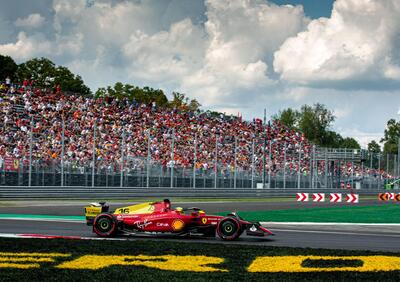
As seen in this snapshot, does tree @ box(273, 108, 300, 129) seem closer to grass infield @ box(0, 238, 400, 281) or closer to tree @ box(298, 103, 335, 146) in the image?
tree @ box(298, 103, 335, 146)

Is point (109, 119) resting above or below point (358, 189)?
above

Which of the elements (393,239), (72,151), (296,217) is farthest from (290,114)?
(393,239)

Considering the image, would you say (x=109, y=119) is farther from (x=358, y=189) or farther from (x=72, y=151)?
(x=358, y=189)

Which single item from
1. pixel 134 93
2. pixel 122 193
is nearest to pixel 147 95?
pixel 134 93

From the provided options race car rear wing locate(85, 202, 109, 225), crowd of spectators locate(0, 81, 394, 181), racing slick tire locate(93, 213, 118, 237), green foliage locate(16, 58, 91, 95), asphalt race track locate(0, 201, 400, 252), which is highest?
green foliage locate(16, 58, 91, 95)

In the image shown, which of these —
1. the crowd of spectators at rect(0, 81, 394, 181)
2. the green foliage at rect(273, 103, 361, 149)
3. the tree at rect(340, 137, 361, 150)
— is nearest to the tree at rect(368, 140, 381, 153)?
the tree at rect(340, 137, 361, 150)

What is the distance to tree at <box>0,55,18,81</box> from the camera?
80438mm

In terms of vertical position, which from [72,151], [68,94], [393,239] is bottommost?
[393,239]

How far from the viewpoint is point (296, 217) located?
2678 cm

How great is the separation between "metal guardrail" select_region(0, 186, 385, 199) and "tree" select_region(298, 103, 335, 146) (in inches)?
2823

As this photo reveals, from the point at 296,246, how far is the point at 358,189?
45.4 metres

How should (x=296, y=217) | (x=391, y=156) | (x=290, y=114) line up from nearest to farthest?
(x=296, y=217)
(x=391, y=156)
(x=290, y=114)

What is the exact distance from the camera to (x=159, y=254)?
13.1 m

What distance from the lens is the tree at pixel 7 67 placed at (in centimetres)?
8044
